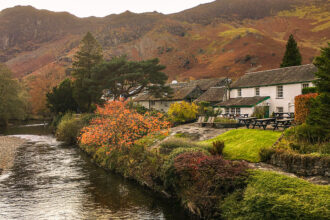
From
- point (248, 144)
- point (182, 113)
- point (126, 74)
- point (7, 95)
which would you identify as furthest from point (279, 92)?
point (7, 95)

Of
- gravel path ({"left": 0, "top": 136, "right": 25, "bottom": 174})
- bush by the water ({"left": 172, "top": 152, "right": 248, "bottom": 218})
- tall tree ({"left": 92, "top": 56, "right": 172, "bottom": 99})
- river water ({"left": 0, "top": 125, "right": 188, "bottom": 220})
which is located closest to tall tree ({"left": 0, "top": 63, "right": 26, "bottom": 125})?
gravel path ({"left": 0, "top": 136, "right": 25, "bottom": 174})

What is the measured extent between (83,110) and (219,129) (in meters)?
37.8

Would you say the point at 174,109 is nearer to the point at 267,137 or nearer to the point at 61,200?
the point at 267,137

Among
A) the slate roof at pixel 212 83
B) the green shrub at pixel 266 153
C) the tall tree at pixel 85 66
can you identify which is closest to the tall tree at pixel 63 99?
the tall tree at pixel 85 66

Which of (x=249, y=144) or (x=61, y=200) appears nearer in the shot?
(x=61, y=200)

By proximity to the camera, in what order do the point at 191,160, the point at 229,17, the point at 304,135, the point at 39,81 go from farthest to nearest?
the point at 229,17, the point at 39,81, the point at 304,135, the point at 191,160

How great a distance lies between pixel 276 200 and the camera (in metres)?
7.77

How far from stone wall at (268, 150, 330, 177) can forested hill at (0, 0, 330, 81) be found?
80.6 metres

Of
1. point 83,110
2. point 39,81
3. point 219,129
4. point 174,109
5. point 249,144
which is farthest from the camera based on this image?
point 39,81

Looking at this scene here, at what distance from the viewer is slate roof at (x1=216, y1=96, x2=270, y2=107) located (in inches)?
1260

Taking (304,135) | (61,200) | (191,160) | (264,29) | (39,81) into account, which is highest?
(264,29)

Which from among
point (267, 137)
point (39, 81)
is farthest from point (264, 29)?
point (267, 137)

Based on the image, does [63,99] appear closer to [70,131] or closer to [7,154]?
[70,131]

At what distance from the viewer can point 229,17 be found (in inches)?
6462
